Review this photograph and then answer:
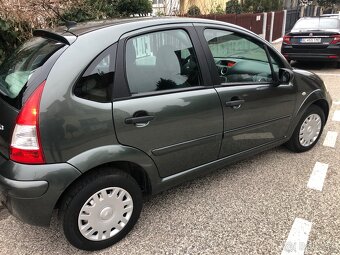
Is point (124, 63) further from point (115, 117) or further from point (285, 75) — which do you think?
point (285, 75)

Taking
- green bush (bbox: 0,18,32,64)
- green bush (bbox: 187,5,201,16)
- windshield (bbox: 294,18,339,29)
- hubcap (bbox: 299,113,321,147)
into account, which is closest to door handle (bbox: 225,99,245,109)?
hubcap (bbox: 299,113,321,147)

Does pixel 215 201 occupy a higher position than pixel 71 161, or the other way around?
pixel 71 161

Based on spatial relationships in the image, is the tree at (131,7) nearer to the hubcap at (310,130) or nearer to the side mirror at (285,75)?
the side mirror at (285,75)

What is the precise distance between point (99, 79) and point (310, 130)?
276 cm

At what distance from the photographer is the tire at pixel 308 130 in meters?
3.76

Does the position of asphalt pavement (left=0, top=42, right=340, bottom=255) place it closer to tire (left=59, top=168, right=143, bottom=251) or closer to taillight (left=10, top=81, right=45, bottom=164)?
tire (left=59, top=168, right=143, bottom=251)

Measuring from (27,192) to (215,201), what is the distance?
1.64 meters

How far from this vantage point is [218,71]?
9.45 feet

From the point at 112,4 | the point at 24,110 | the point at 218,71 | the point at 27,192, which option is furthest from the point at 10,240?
the point at 112,4

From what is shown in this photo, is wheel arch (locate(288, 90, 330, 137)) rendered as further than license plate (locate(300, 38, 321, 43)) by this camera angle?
No

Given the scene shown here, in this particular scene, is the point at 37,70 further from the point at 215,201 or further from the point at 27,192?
the point at 215,201

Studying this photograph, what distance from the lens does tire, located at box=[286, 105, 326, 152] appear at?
3758mm

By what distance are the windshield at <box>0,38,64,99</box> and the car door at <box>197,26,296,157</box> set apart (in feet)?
4.02

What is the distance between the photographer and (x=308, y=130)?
3877 millimetres
